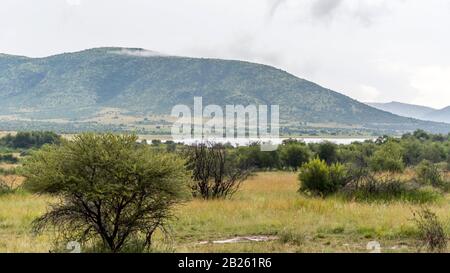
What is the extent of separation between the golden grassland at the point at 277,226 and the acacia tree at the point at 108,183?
808mm

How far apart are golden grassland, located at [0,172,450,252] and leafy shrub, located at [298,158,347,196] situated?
2.69 m

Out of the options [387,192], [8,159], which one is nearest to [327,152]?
[387,192]

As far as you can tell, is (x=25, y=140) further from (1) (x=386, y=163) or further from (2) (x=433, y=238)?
(2) (x=433, y=238)

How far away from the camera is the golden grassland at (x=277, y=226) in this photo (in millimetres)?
11094

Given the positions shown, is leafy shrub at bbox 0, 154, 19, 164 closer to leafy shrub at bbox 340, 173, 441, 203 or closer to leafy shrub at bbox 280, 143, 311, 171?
leafy shrub at bbox 280, 143, 311, 171

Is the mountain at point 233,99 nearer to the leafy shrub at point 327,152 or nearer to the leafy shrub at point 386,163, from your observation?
the leafy shrub at point 327,152

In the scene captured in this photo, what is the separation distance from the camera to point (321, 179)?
69.2 ft

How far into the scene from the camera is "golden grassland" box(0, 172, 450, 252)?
36.4ft

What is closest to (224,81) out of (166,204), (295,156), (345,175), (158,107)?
(158,107)

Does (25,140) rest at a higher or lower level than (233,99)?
lower

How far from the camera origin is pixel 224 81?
184 meters

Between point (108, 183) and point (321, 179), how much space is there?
42.2 feet

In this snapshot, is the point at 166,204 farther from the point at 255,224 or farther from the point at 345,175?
the point at 345,175

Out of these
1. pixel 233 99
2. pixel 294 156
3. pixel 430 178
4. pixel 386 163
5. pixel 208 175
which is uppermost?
pixel 233 99
